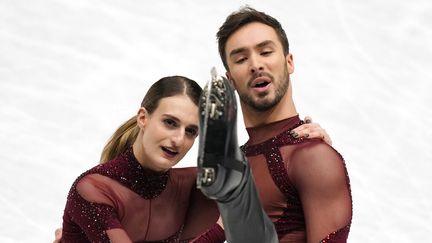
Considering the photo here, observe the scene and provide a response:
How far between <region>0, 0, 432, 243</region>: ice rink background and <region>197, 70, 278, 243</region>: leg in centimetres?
326

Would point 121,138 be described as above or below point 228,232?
above

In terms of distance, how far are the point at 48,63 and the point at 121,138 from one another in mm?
3775

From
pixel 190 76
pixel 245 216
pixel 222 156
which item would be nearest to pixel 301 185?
pixel 245 216

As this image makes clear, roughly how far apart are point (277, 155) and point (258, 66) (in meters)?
0.39

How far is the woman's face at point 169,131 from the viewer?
360 cm

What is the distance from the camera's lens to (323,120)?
687 centimetres

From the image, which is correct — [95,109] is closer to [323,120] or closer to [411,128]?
[323,120]

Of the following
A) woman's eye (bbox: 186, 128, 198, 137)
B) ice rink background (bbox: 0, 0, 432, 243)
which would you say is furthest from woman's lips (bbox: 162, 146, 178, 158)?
ice rink background (bbox: 0, 0, 432, 243)

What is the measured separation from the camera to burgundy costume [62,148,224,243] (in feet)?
11.9

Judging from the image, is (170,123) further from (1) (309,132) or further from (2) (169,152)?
(1) (309,132)

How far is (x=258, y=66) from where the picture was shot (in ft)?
11.2

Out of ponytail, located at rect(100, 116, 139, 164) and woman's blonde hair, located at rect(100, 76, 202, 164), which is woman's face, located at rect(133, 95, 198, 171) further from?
ponytail, located at rect(100, 116, 139, 164)

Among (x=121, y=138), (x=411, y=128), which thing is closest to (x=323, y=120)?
(x=411, y=128)

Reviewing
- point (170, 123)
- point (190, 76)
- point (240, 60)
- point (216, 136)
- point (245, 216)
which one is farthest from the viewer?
point (190, 76)
